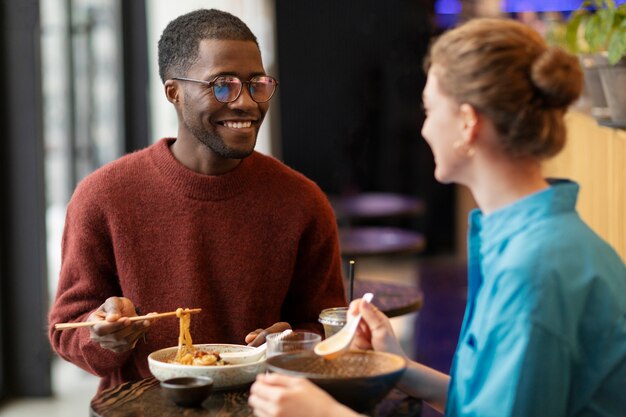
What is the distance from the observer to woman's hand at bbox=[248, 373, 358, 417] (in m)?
1.52

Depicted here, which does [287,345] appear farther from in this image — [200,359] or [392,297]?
[392,297]

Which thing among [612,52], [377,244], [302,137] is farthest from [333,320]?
[302,137]

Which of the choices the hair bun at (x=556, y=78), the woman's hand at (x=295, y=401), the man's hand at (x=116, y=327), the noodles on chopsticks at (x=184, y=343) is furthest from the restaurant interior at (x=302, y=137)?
the hair bun at (x=556, y=78)

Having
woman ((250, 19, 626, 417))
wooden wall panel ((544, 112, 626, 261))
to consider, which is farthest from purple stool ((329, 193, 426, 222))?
woman ((250, 19, 626, 417))

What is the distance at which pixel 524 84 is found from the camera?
1575mm

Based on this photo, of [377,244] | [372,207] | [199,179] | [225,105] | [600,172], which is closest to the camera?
[225,105]

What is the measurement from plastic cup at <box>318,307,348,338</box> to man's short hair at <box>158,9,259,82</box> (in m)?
0.68

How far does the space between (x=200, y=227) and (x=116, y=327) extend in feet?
1.40

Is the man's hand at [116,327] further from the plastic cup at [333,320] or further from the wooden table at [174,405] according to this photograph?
the plastic cup at [333,320]

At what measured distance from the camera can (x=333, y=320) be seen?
80.1 inches

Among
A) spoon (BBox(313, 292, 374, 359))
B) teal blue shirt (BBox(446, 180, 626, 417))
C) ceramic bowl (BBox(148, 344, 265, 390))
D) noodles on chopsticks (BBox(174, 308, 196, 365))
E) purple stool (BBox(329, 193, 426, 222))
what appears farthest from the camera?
purple stool (BBox(329, 193, 426, 222))

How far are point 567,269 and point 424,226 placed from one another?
8.80 m

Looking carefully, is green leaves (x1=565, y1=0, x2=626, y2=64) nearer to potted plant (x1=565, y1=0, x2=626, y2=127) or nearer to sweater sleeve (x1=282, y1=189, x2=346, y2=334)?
potted plant (x1=565, y1=0, x2=626, y2=127)

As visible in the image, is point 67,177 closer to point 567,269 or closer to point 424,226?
point 567,269
